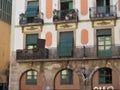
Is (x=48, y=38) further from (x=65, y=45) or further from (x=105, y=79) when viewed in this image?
(x=105, y=79)

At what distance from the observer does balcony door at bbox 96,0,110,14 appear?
32469 mm

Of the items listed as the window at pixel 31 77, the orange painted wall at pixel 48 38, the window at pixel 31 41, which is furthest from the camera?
the window at pixel 31 41

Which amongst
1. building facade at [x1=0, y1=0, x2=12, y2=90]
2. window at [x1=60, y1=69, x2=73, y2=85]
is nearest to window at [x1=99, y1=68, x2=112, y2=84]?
window at [x1=60, y1=69, x2=73, y2=85]

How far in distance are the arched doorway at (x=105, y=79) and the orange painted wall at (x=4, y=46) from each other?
17.5 m

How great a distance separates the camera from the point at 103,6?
32.8m

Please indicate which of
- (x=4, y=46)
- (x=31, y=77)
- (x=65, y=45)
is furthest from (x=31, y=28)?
(x=4, y=46)

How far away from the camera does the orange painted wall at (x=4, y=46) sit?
46188 millimetres

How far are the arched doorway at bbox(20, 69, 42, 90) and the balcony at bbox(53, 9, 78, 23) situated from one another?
16.9ft

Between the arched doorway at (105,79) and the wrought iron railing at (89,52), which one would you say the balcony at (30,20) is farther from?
the arched doorway at (105,79)

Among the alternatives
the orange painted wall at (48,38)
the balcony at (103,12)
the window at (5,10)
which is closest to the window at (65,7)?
the orange painted wall at (48,38)

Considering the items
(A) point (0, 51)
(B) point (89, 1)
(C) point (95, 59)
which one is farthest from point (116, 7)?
(A) point (0, 51)

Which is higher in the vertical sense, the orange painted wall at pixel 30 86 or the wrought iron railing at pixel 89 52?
the wrought iron railing at pixel 89 52

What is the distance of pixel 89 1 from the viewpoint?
33281 millimetres

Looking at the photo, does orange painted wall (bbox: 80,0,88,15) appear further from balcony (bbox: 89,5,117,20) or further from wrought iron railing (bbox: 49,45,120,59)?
wrought iron railing (bbox: 49,45,120,59)
